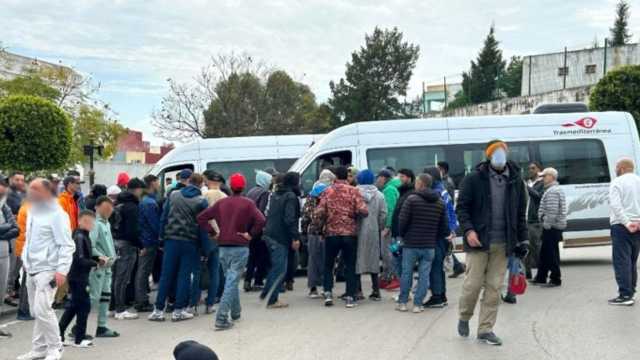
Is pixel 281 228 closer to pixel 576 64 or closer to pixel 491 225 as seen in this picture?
pixel 491 225

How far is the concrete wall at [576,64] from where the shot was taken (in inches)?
1731

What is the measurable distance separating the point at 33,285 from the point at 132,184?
8.96ft

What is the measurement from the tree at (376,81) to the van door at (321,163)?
46.2 metres

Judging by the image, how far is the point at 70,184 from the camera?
10.1 metres

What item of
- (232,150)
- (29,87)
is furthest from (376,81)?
(232,150)

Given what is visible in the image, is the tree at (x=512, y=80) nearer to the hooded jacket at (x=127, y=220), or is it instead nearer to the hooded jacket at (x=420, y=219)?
the hooded jacket at (x=420, y=219)

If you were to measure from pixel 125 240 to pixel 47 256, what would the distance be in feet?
8.76

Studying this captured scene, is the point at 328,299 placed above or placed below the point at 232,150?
below

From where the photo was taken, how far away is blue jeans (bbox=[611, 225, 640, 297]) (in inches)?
367

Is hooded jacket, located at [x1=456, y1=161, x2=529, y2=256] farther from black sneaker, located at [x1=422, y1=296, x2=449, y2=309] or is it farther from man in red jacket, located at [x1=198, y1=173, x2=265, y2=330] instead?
man in red jacket, located at [x1=198, y1=173, x2=265, y2=330]

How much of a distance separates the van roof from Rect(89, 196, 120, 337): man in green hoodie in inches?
266

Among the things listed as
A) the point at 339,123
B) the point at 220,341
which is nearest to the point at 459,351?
the point at 220,341

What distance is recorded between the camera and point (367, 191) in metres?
10.4

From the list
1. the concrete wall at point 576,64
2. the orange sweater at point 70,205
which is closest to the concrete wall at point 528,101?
the concrete wall at point 576,64
